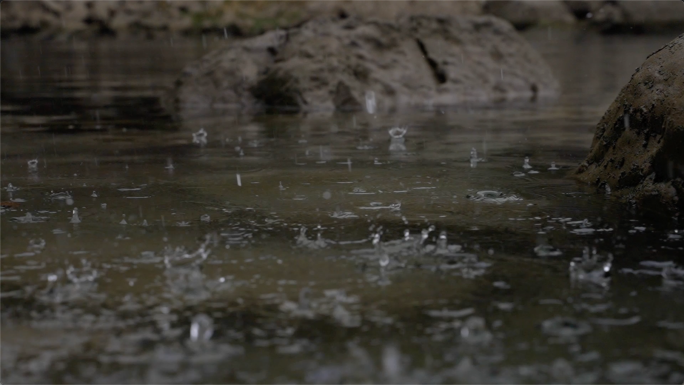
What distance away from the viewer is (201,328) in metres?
2.42

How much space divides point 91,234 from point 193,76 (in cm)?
601

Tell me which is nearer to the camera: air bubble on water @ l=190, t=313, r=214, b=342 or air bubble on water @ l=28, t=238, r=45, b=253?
air bubble on water @ l=190, t=313, r=214, b=342

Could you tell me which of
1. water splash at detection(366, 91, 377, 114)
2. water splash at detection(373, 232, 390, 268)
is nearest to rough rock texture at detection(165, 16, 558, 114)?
water splash at detection(366, 91, 377, 114)

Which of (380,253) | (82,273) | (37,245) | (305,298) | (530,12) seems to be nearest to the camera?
(305,298)

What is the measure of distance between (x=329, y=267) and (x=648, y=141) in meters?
1.93

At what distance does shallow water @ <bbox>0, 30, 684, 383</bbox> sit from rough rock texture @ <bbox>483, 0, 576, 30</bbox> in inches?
786

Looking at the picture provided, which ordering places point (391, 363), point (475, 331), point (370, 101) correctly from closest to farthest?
1. point (391, 363)
2. point (475, 331)
3. point (370, 101)

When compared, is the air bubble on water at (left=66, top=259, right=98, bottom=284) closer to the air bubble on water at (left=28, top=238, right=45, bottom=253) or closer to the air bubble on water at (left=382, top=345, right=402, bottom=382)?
the air bubble on water at (left=28, top=238, right=45, bottom=253)

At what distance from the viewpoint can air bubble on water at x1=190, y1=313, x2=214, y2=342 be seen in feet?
7.77

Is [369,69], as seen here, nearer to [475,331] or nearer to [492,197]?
[492,197]

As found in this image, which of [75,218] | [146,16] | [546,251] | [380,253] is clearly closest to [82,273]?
[75,218]

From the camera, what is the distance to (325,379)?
212 centimetres

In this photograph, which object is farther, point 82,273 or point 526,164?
point 526,164

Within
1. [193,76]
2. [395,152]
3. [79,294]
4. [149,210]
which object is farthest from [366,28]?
[79,294]
